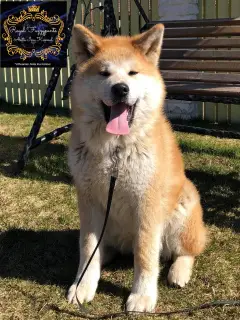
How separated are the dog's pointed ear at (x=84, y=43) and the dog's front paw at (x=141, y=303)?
149 cm

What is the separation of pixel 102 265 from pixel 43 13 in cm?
644

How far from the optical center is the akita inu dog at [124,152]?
101 inches

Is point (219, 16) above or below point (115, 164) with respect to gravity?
above

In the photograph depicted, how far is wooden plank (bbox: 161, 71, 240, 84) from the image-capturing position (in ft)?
13.3

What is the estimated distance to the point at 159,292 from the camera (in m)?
2.76

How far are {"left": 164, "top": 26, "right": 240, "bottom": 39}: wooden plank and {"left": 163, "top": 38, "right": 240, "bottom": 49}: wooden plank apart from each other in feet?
0.23

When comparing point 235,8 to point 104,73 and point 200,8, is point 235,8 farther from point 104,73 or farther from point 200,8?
point 104,73

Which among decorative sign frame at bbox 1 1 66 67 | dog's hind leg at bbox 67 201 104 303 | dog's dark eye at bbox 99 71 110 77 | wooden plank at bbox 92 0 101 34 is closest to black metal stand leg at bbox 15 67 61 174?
dog's hind leg at bbox 67 201 104 303

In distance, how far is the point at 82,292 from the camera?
2652 millimetres

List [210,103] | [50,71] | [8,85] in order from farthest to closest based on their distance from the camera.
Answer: [8,85]
[50,71]
[210,103]

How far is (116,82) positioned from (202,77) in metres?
2.01

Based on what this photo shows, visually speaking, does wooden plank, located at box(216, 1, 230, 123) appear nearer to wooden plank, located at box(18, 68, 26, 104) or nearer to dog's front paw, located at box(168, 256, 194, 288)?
wooden plank, located at box(18, 68, 26, 104)

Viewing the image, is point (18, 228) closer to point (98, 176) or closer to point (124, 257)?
point (124, 257)

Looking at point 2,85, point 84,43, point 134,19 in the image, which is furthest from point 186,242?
point 2,85
